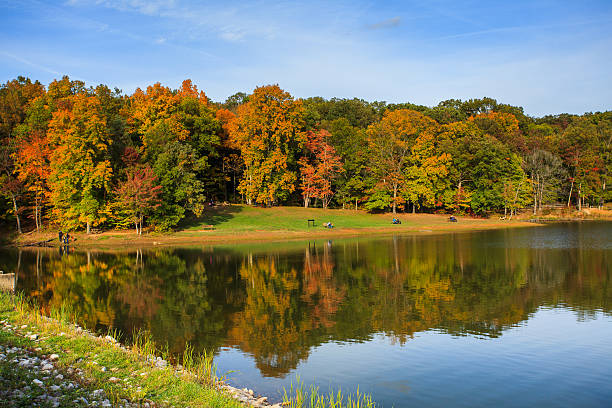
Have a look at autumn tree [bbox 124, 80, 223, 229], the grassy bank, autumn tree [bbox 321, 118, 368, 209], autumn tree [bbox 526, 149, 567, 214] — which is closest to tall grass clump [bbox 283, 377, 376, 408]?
the grassy bank

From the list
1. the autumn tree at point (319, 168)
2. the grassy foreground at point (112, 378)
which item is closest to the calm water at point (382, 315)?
the grassy foreground at point (112, 378)

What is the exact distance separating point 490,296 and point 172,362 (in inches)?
622

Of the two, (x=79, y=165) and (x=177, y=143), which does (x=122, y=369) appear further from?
(x=177, y=143)

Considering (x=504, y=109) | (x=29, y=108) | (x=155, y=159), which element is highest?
(x=504, y=109)

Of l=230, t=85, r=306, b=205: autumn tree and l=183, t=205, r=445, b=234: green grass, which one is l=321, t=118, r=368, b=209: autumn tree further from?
l=230, t=85, r=306, b=205: autumn tree

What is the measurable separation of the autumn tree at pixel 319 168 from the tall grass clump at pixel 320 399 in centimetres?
6621

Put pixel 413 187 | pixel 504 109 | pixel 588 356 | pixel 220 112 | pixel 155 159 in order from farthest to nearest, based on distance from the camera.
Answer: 1. pixel 504 109
2. pixel 220 112
3. pixel 413 187
4. pixel 155 159
5. pixel 588 356

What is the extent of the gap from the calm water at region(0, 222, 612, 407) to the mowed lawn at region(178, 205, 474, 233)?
66.3 ft

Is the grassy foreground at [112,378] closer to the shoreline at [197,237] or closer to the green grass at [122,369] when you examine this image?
the green grass at [122,369]

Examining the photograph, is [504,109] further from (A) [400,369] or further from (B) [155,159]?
(A) [400,369]

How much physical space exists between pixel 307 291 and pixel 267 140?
51.2 meters

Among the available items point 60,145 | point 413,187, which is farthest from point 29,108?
point 413,187

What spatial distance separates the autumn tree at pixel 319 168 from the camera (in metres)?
78.5

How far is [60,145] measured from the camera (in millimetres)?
54562
